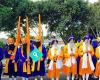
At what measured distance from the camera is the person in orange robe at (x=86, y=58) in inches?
603

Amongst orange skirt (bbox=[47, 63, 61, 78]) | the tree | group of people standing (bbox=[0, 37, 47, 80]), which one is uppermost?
the tree

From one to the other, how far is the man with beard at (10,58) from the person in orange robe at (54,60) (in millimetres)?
1325

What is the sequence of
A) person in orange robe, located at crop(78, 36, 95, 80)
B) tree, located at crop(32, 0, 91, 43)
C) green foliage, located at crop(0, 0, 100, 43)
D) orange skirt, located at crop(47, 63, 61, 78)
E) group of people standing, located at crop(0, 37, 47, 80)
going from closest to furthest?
group of people standing, located at crop(0, 37, 47, 80) → person in orange robe, located at crop(78, 36, 95, 80) → orange skirt, located at crop(47, 63, 61, 78) → green foliage, located at crop(0, 0, 100, 43) → tree, located at crop(32, 0, 91, 43)

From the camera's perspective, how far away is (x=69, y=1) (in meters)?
25.0

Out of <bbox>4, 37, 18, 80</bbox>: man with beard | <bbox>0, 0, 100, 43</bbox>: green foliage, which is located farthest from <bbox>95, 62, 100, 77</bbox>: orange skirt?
<bbox>0, 0, 100, 43</bbox>: green foliage

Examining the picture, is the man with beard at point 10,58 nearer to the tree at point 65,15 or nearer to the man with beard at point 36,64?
the man with beard at point 36,64

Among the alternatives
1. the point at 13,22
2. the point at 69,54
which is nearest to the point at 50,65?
the point at 69,54

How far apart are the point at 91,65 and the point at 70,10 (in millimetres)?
9751

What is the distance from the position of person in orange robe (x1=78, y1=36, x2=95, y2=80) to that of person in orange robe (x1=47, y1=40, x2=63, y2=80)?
850mm

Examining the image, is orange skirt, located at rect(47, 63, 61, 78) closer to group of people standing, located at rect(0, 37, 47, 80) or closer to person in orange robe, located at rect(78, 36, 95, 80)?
group of people standing, located at rect(0, 37, 47, 80)

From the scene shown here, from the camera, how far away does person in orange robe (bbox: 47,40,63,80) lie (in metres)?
15.7

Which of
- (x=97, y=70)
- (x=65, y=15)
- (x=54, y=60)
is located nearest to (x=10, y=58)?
(x=54, y=60)

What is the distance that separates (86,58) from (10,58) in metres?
2.89

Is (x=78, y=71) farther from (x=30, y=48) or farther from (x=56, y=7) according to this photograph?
(x=56, y=7)
